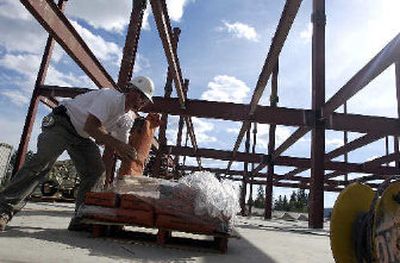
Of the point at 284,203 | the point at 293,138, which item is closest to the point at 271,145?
the point at 293,138

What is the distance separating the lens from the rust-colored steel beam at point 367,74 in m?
4.93

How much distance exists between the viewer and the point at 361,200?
238 cm

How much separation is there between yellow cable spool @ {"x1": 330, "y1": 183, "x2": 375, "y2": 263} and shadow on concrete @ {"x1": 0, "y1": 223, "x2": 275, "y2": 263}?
85 centimetres

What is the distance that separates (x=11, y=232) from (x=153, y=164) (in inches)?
454

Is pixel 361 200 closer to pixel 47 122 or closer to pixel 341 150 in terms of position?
pixel 47 122

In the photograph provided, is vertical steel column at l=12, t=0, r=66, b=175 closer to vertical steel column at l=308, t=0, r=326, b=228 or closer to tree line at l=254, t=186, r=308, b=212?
vertical steel column at l=308, t=0, r=326, b=228

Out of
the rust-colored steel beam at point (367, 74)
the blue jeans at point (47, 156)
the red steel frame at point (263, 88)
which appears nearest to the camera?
the blue jeans at point (47, 156)

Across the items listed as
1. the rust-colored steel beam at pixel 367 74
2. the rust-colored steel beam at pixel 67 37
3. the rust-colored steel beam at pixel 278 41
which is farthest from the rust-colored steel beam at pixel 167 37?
the rust-colored steel beam at pixel 367 74

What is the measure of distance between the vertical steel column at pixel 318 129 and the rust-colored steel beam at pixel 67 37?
400 centimetres

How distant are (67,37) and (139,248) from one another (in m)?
2.60

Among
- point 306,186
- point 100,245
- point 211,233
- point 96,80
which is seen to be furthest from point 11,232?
point 306,186

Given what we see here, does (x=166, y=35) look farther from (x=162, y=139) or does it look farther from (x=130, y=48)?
(x=162, y=139)

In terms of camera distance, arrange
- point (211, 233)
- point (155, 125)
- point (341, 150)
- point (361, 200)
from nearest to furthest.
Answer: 1. point (361, 200)
2. point (211, 233)
3. point (155, 125)
4. point (341, 150)

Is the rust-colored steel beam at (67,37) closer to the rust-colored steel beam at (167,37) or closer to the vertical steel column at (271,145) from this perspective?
the rust-colored steel beam at (167,37)
